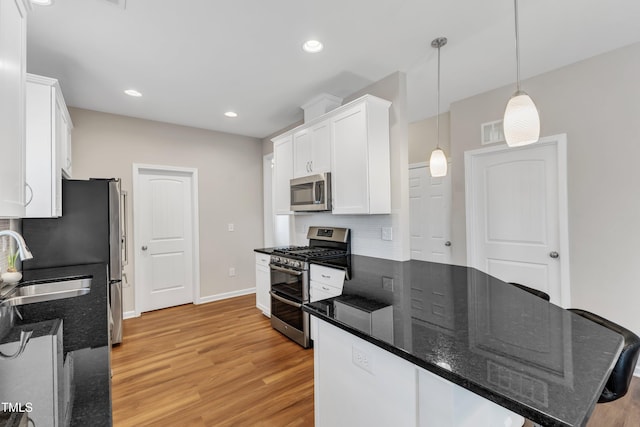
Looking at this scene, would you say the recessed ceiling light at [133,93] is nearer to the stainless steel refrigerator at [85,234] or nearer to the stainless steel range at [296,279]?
the stainless steel refrigerator at [85,234]

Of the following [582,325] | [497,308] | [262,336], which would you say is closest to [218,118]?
[262,336]

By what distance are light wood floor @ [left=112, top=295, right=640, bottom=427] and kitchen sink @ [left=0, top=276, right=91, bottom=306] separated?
0.88 m

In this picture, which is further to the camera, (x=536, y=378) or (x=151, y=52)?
(x=151, y=52)

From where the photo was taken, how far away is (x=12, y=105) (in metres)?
1.09

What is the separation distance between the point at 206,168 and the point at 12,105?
128 inches

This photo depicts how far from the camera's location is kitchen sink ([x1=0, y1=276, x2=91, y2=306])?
164 cm

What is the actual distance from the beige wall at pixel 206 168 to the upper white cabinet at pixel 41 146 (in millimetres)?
1582

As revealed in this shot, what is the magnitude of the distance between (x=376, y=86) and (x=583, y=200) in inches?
85.2

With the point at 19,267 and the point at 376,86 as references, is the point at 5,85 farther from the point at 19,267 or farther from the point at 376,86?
the point at 376,86

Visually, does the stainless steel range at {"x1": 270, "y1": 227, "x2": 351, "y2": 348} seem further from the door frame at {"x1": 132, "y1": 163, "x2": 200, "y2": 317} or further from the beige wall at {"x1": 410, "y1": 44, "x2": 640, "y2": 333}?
the beige wall at {"x1": 410, "y1": 44, "x2": 640, "y2": 333}

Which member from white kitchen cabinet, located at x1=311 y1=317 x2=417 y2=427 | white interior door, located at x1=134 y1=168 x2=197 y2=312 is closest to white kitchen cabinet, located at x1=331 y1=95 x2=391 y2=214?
white kitchen cabinet, located at x1=311 y1=317 x2=417 y2=427

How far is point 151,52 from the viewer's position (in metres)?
2.28

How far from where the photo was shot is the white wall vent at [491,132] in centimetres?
299

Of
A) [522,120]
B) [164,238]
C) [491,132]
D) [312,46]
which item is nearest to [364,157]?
[312,46]
